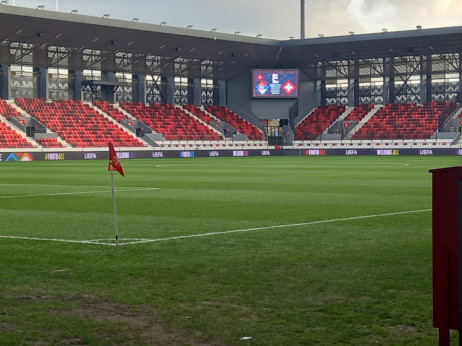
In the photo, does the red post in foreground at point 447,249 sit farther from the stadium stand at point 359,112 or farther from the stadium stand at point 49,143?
the stadium stand at point 359,112

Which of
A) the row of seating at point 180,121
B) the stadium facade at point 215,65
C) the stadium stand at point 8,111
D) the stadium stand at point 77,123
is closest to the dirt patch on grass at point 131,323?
the row of seating at point 180,121

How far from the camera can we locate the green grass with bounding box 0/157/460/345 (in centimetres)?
819

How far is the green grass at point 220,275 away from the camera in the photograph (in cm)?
819

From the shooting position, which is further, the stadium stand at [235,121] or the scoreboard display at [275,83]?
the scoreboard display at [275,83]

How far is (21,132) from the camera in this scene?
245 ft

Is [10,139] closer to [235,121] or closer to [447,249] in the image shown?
[235,121]

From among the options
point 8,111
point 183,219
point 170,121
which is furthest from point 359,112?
point 183,219

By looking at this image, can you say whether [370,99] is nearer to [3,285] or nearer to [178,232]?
[178,232]

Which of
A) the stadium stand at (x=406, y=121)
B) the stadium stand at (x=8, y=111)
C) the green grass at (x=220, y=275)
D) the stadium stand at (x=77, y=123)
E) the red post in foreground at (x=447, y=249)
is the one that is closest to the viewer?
the red post in foreground at (x=447, y=249)

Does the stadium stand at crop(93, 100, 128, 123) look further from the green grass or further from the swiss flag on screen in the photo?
the green grass

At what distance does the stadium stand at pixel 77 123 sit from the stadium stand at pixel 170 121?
17.7 ft

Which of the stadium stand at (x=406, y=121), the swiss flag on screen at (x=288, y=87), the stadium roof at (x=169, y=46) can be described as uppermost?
the stadium roof at (x=169, y=46)

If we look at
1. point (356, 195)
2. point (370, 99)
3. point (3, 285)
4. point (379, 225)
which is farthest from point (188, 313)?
point (370, 99)

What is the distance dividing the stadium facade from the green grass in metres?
54.3
